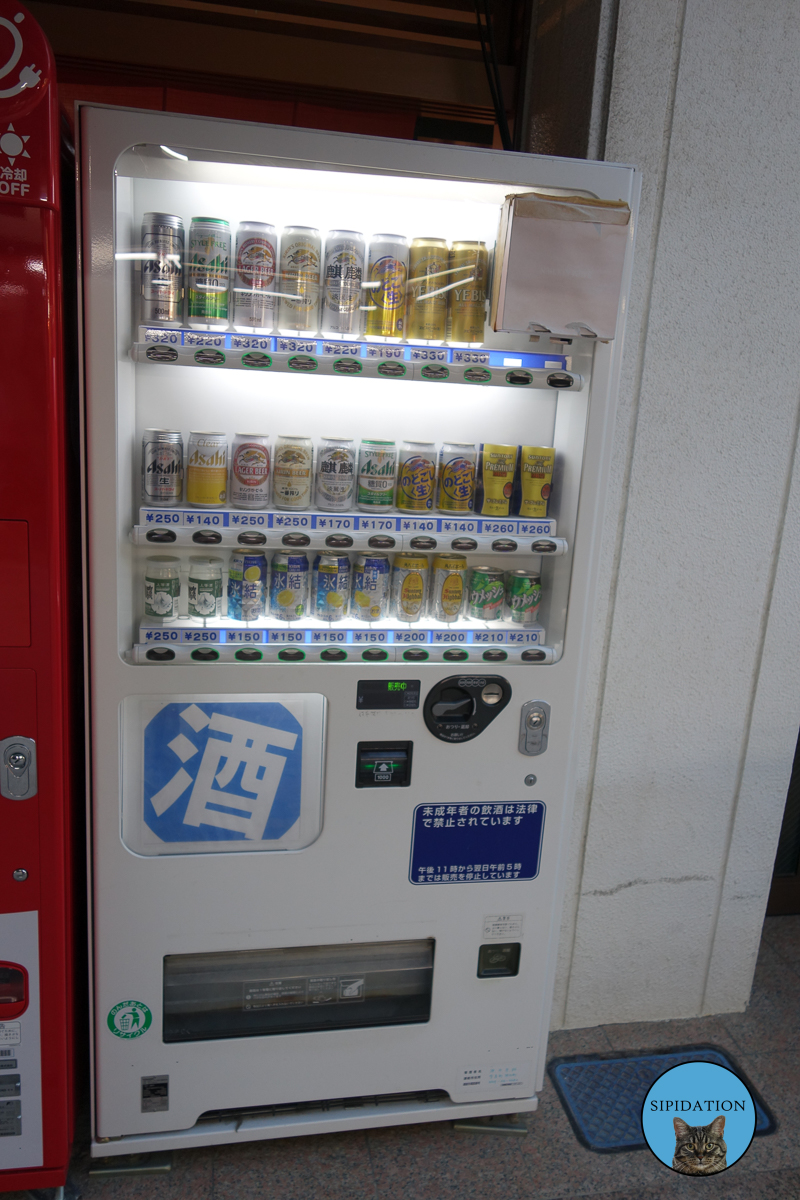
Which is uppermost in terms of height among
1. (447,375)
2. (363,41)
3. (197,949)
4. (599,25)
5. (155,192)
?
(363,41)

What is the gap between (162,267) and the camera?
1688 mm

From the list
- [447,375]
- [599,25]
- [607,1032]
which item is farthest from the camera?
[607,1032]

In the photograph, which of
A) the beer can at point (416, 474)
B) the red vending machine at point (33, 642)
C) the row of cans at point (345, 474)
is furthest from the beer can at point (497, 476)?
the red vending machine at point (33, 642)

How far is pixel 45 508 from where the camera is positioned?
1601mm

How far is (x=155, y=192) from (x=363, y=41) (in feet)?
4.49

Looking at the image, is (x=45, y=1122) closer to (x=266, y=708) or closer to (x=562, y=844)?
(x=266, y=708)

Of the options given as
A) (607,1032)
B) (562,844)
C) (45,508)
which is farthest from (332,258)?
(607,1032)

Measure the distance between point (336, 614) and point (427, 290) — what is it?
76 cm

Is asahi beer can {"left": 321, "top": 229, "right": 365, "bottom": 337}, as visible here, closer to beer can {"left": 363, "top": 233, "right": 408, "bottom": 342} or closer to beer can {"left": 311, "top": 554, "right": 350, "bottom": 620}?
beer can {"left": 363, "top": 233, "right": 408, "bottom": 342}

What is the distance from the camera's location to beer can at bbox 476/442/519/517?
75.0 inches

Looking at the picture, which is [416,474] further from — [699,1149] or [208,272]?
[699,1149]

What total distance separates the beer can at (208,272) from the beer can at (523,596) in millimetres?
899

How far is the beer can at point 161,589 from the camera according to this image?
180 centimetres

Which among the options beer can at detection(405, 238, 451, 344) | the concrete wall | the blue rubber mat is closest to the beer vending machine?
beer can at detection(405, 238, 451, 344)
